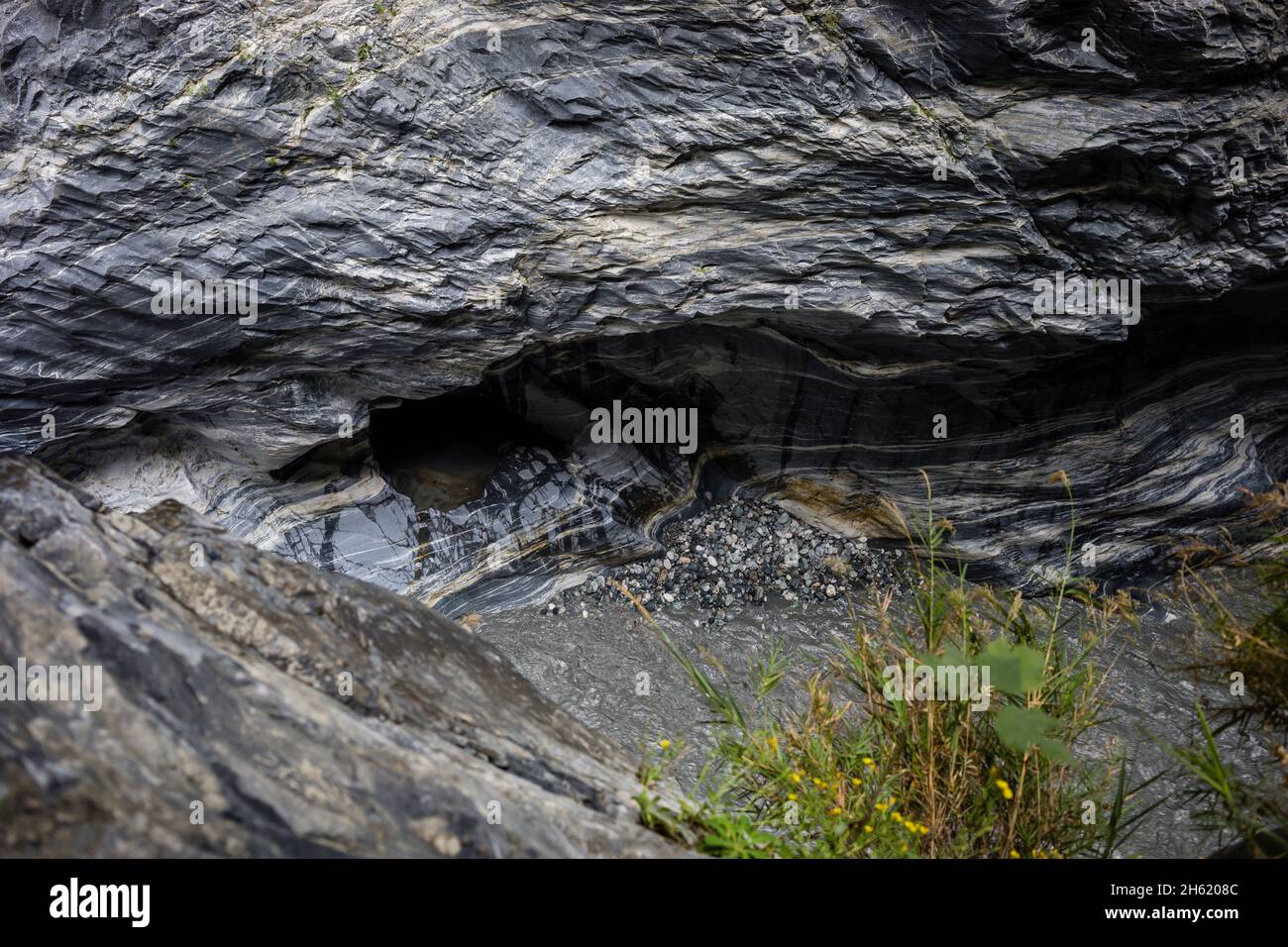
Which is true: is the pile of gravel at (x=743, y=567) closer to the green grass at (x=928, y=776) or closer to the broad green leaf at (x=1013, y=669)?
the green grass at (x=928, y=776)

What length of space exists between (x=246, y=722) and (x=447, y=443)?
4.67m

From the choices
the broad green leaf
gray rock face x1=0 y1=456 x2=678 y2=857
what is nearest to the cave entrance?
gray rock face x1=0 y1=456 x2=678 y2=857

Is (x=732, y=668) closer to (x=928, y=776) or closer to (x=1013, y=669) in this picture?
(x=928, y=776)

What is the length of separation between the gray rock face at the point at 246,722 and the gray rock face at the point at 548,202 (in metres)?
2.29

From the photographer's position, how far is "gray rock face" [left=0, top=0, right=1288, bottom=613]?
5.13 m

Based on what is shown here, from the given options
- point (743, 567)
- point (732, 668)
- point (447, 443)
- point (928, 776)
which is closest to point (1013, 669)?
point (928, 776)

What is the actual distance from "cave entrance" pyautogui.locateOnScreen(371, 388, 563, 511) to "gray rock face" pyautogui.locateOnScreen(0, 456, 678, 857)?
129 inches

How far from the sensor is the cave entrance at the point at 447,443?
7.21m

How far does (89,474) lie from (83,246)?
1.69 m

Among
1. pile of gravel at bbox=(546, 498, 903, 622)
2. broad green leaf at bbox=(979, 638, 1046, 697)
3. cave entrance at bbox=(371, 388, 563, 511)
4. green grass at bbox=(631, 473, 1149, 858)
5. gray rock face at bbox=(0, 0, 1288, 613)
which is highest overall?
gray rock face at bbox=(0, 0, 1288, 613)

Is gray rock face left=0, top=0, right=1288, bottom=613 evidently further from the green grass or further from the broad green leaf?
the broad green leaf

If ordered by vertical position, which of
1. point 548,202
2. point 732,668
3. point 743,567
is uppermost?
point 548,202

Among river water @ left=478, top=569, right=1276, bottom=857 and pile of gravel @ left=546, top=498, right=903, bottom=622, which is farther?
pile of gravel @ left=546, top=498, right=903, bottom=622

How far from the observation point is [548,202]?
548 centimetres
